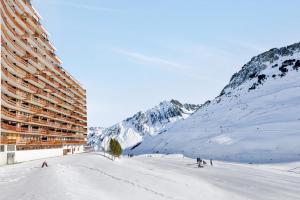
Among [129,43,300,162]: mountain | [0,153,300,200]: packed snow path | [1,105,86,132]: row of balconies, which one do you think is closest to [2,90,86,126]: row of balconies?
[1,105,86,132]: row of balconies

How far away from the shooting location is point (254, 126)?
105250 mm

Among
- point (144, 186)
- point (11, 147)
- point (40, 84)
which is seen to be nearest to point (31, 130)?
point (40, 84)

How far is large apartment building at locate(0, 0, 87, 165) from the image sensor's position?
227 feet

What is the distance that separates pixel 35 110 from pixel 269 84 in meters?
112

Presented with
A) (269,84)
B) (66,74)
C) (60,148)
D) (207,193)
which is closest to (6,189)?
(207,193)

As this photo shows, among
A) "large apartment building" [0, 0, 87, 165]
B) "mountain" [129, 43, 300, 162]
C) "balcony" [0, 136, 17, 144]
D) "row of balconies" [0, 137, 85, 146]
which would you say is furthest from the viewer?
"mountain" [129, 43, 300, 162]

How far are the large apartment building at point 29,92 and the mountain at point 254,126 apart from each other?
1579 inches

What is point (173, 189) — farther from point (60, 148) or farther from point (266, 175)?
point (60, 148)

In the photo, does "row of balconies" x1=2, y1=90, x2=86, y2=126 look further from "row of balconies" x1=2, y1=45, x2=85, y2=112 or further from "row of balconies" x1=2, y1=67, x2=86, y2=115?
"row of balconies" x1=2, y1=45, x2=85, y2=112

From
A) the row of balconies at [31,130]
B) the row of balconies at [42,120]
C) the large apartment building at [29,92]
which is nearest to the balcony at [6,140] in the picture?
the large apartment building at [29,92]

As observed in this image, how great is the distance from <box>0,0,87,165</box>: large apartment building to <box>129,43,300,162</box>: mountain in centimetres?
4011

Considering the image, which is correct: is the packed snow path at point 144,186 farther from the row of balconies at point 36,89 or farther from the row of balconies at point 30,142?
the row of balconies at point 36,89

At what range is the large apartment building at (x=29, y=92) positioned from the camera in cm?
6925

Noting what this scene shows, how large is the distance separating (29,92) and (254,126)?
65.5 meters
